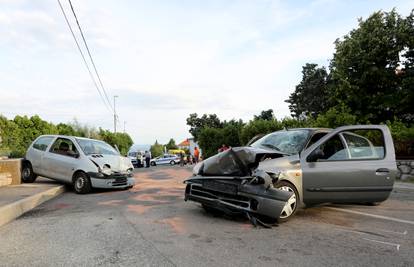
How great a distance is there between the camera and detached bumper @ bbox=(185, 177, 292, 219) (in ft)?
17.9

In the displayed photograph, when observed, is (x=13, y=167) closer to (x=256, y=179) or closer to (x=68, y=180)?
(x=68, y=180)

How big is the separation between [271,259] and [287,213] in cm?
187

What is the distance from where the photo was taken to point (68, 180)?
412 inches

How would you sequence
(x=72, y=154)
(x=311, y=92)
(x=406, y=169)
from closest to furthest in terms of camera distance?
(x=72, y=154) → (x=406, y=169) → (x=311, y=92)

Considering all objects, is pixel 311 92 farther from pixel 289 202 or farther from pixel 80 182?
pixel 289 202

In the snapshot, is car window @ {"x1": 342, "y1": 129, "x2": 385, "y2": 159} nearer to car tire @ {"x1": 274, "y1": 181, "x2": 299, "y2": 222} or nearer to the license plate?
car tire @ {"x1": 274, "y1": 181, "x2": 299, "y2": 222}

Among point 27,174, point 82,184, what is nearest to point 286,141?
point 82,184

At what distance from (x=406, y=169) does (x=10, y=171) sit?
13.2 m

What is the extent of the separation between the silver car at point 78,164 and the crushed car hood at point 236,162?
4.41 meters

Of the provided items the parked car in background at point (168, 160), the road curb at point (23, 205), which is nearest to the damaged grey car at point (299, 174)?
the road curb at point (23, 205)

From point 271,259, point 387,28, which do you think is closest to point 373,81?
point 387,28

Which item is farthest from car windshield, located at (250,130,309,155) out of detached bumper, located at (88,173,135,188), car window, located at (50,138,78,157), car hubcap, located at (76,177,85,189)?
car window, located at (50,138,78,157)

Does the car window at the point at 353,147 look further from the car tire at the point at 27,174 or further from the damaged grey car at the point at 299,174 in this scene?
the car tire at the point at 27,174

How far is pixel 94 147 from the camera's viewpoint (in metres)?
11.2
